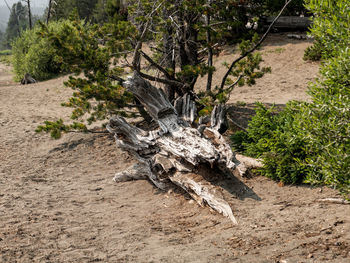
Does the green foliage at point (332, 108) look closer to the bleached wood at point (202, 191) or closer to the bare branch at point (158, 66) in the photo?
the bleached wood at point (202, 191)

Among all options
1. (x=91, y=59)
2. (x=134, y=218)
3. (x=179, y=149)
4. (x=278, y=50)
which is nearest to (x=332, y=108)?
(x=179, y=149)

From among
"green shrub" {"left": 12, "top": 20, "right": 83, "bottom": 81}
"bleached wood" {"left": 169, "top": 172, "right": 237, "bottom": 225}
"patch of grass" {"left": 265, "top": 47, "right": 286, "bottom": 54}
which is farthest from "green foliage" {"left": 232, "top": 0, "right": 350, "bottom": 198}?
"green shrub" {"left": 12, "top": 20, "right": 83, "bottom": 81}

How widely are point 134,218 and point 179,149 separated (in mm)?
1130

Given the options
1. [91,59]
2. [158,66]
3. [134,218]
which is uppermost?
[91,59]

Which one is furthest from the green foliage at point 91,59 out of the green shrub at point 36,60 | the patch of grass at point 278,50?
the green shrub at point 36,60

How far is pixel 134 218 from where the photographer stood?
4562 mm

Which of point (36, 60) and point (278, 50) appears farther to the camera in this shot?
point (36, 60)

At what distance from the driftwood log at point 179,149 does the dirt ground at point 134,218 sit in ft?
0.62

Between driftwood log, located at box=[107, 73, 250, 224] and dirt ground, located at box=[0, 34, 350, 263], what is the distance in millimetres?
190

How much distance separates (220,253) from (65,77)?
1513 centimetres

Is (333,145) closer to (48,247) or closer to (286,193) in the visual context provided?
(286,193)

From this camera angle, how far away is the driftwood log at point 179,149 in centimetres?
478

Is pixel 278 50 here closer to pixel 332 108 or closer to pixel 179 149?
pixel 179 149

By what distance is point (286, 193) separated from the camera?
4668 millimetres
